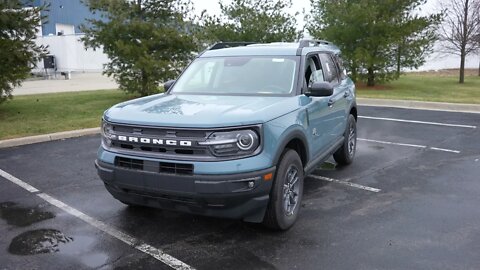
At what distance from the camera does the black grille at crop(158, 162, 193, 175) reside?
3.89 m

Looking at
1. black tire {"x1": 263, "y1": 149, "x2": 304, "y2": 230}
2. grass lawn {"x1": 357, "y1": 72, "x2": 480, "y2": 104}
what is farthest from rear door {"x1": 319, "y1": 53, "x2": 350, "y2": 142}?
grass lawn {"x1": 357, "y1": 72, "x2": 480, "y2": 104}

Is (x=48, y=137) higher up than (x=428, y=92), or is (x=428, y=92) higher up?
(x=428, y=92)

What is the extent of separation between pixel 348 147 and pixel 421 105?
25.4 ft

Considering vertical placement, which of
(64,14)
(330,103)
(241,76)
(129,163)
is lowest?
(129,163)

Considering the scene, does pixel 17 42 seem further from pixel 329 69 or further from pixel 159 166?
pixel 159 166

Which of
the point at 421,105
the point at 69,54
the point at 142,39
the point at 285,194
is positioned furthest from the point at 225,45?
the point at 69,54

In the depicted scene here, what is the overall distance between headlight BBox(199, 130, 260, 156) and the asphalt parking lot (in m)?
0.91

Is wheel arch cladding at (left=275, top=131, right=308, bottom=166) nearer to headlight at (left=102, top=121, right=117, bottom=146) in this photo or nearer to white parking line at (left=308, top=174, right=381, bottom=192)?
white parking line at (left=308, top=174, right=381, bottom=192)

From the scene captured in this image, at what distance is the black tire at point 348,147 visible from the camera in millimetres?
6863

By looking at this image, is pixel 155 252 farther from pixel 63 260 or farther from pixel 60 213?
pixel 60 213

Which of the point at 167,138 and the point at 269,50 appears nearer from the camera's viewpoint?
the point at 167,138

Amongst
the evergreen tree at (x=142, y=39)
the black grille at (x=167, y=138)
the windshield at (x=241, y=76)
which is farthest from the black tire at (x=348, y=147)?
the evergreen tree at (x=142, y=39)

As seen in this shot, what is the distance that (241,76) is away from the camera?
534 cm

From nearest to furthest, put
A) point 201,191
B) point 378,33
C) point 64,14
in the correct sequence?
point 201,191, point 378,33, point 64,14
